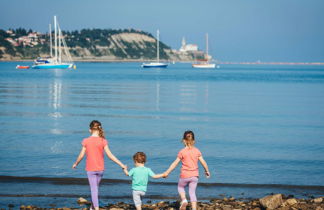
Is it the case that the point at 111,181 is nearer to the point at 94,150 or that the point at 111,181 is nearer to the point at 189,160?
the point at 94,150

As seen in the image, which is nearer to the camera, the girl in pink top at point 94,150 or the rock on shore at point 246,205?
the girl in pink top at point 94,150

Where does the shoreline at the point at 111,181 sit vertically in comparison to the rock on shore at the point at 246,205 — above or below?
below

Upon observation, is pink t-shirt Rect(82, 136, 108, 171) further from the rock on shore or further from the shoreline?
the shoreline

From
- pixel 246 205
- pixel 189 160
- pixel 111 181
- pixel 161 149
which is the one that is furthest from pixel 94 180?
pixel 161 149

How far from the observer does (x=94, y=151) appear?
8.73 meters

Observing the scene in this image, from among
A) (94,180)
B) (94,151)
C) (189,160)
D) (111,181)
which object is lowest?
(111,181)

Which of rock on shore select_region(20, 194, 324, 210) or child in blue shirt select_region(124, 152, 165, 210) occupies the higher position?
child in blue shirt select_region(124, 152, 165, 210)

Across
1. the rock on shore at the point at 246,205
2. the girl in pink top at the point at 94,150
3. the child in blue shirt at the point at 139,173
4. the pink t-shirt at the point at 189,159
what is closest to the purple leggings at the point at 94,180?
the girl in pink top at the point at 94,150

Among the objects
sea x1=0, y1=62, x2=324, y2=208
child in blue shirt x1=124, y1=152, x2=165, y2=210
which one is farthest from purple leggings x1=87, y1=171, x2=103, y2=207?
Result: sea x1=0, y1=62, x2=324, y2=208

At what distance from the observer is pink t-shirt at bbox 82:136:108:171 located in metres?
8.70

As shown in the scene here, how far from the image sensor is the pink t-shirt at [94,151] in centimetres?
870

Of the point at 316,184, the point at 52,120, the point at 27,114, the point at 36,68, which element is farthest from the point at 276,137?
the point at 36,68

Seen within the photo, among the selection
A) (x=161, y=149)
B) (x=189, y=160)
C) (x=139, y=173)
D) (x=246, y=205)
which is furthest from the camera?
(x=161, y=149)

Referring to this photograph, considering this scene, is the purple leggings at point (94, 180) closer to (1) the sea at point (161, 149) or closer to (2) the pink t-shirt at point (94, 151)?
(2) the pink t-shirt at point (94, 151)
